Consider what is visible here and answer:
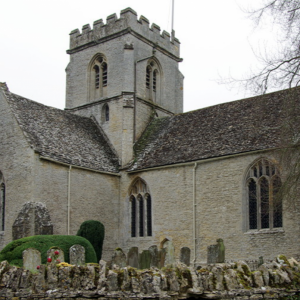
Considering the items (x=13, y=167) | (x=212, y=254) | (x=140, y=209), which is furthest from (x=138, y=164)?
(x=212, y=254)

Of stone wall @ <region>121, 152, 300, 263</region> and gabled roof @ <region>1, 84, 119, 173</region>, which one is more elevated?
gabled roof @ <region>1, 84, 119, 173</region>

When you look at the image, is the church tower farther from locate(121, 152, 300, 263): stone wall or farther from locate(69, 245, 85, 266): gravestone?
locate(69, 245, 85, 266): gravestone

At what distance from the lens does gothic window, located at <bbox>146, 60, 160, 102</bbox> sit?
32219mm

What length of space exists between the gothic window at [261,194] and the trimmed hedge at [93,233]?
685cm

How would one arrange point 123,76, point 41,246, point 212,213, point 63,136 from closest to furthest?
1. point 41,246
2. point 212,213
3. point 63,136
4. point 123,76

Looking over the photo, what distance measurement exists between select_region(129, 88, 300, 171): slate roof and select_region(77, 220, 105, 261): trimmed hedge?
4.59m

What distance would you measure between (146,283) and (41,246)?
9645 mm

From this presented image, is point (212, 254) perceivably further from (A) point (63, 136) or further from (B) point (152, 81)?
(B) point (152, 81)

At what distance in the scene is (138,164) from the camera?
27.7 meters

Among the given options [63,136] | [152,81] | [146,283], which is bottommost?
[146,283]

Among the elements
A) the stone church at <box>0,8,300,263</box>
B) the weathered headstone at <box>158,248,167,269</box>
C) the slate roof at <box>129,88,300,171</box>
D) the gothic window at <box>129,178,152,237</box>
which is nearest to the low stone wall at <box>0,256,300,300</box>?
the weathered headstone at <box>158,248,167,269</box>

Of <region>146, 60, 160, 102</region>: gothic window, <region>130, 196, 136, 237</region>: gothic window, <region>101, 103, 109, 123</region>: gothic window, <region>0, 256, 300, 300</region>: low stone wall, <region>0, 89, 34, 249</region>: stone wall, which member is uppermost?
<region>146, 60, 160, 102</region>: gothic window

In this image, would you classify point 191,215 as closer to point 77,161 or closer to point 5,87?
point 77,161

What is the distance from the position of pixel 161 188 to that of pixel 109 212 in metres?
3.37
